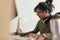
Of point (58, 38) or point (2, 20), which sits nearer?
point (58, 38)

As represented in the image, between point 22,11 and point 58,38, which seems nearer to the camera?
point 58,38

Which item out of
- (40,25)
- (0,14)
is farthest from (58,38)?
(0,14)

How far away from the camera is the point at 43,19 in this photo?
127cm

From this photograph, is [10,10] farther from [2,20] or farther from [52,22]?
[52,22]

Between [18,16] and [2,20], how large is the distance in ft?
0.52

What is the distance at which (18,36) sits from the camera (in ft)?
4.15

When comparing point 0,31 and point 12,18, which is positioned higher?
point 12,18

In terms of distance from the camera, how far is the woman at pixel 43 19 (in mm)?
1229

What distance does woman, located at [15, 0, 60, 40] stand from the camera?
48.4 inches

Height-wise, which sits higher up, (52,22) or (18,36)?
(52,22)

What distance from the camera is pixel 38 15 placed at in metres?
1.28

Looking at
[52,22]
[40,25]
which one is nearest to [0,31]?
[40,25]

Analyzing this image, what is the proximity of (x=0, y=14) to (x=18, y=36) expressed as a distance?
0.87 feet

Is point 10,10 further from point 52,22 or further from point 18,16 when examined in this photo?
point 52,22
